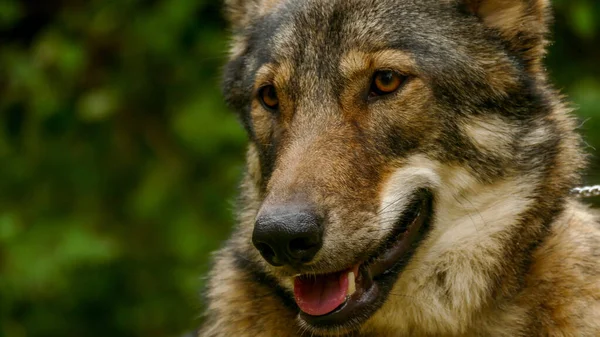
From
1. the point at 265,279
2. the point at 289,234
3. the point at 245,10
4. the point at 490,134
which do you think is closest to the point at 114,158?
the point at 245,10

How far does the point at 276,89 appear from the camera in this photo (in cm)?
346

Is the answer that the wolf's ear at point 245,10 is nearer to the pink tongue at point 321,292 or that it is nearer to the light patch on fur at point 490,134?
the light patch on fur at point 490,134

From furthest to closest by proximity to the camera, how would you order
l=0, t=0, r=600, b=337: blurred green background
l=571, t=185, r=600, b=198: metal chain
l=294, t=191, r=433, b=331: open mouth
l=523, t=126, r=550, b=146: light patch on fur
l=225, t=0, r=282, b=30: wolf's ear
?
l=0, t=0, r=600, b=337: blurred green background, l=225, t=0, r=282, b=30: wolf's ear, l=571, t=185, r=600, b=198: metal chain, l=523, t=126, r=550, b=146: light patch on fur, l=294, t=191, r=433, b=331: open mouth

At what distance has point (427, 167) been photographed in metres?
3.28

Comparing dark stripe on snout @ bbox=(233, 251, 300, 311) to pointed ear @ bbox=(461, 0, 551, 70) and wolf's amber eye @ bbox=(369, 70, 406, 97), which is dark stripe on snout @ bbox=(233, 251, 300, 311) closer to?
wolf's amber eye @ bbox=(369, 70, 406, 97)

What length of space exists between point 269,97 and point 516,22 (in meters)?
0.96

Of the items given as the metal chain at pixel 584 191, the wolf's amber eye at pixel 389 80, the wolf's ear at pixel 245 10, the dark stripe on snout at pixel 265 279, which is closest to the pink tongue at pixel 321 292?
the dark stripe on snout at pixel 265 279

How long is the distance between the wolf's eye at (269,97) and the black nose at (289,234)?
25.6 inches

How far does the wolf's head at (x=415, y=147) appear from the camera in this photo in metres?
3.16

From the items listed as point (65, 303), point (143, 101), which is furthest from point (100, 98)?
point (65, 303)

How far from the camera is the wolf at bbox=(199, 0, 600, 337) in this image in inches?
125

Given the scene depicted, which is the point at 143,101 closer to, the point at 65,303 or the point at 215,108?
the point at 215,108

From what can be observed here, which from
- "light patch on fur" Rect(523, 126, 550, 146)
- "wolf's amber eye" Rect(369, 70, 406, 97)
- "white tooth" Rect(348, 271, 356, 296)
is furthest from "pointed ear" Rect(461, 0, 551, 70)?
"white tooth" Rect(348, 271, 356, 296)

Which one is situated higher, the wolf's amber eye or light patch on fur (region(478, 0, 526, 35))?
light patch on fur (region(478, 0, 526, 35))
